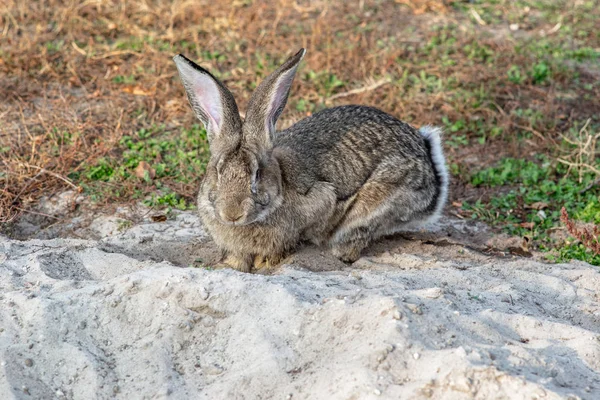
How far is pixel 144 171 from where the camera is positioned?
692cm

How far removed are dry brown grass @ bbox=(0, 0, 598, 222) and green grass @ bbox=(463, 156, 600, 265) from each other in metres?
0.34

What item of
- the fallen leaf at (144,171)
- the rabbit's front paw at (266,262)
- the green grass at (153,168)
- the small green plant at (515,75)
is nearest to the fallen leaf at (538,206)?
the small green plant at (515,75)

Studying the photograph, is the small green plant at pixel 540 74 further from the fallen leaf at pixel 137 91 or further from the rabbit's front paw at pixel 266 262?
the rabbit's front paw at pixel 266 262

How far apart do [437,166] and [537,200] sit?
1.06 m

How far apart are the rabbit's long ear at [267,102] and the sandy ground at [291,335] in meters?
0.94

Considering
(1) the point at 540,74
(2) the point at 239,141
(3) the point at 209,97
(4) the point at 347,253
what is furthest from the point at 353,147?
(1) the point at 540,74

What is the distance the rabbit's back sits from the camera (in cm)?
596

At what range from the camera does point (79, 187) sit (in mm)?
6664

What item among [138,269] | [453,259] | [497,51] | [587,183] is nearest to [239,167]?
[138,269]

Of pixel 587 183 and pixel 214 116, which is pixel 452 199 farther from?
pixel 214 116

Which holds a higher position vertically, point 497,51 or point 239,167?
point 239,167

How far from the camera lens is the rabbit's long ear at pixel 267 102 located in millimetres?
5203

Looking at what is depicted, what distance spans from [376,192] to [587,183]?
2131 mm

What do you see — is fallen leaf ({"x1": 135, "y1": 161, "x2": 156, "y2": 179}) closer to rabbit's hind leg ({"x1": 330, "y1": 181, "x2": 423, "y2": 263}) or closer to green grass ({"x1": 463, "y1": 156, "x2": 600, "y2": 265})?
rabbit's hind leg ({"x1": 330, "y1": 181, "x2": 423, "y2": 263})
